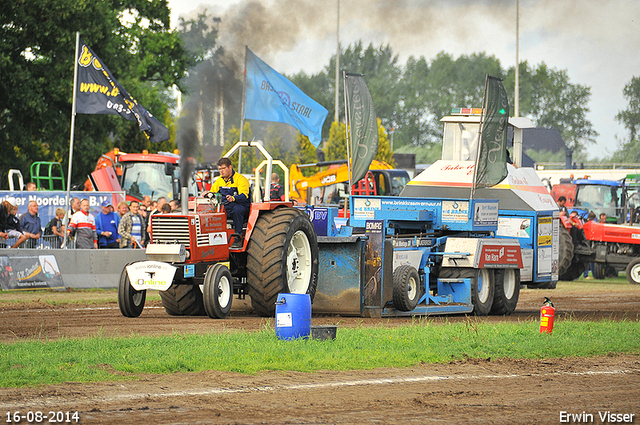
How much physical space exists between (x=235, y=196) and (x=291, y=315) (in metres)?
3.12

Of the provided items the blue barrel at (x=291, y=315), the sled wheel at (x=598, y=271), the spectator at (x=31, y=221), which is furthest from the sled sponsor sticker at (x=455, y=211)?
the sled wheel at (x=598, y=271)

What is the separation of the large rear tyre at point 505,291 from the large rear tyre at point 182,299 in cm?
507

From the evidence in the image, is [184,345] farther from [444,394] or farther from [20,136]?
[20,136]

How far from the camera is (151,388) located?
6.98m

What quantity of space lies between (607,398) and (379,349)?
2.62 meters

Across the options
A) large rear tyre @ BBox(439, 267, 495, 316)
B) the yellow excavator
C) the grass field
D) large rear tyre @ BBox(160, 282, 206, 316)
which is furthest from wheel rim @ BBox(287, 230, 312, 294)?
the yellow excavator

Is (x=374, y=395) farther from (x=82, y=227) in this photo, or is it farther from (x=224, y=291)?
(x=82, y=227)

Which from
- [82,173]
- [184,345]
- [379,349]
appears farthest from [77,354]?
[82,173]

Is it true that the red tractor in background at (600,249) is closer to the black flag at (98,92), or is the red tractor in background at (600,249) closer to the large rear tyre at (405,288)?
the large rear tyre at (405,288)

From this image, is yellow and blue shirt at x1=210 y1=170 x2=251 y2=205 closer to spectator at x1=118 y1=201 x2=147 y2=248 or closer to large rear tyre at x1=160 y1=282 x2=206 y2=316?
large rear tyre at x1=160 y1=282 x2=206 y2=316

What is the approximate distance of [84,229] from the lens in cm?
1830

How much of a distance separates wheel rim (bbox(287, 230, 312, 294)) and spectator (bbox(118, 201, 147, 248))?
7246mm

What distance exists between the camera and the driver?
11977 mm

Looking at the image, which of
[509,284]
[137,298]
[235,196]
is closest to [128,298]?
[137,298]
